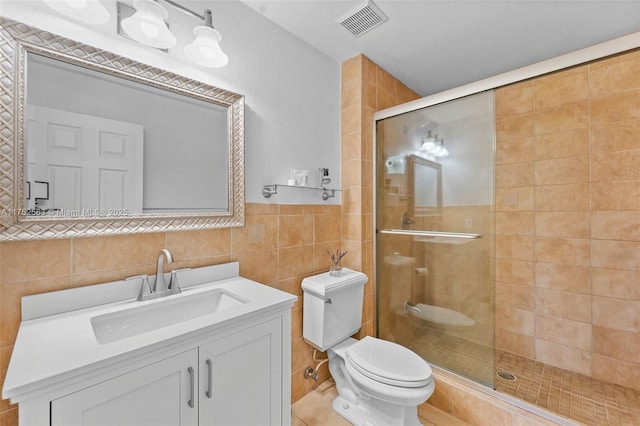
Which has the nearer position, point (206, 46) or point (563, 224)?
point (206, 46)

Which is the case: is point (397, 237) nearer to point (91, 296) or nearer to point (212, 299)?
point (212, 299)

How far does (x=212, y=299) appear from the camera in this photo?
126 centimetres

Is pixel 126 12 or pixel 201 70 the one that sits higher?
pixel 126 12

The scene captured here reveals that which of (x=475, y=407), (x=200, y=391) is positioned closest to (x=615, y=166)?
(x=475, y=407)

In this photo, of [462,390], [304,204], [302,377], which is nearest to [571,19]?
[304,204]

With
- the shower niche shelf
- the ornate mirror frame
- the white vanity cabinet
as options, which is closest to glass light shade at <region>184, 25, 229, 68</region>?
the ornate mirror frame

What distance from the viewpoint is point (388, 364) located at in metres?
1.50

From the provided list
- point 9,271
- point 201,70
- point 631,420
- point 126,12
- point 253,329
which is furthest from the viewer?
point 631,420

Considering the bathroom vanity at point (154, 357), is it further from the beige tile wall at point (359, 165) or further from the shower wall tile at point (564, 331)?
the shower wall tile at point (564, 331)

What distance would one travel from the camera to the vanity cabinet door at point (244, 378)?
910mm

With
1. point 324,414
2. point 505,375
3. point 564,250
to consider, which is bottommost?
point 324,414

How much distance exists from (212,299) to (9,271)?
26.5 inches

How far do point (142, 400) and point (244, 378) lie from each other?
0.33m

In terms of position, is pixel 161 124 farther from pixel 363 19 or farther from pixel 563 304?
pixel 563 304
